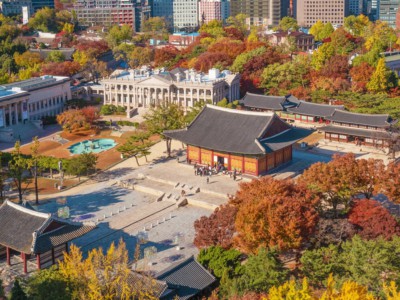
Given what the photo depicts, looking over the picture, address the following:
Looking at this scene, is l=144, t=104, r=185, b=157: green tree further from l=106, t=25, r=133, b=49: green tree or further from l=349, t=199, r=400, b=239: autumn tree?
l=106, t=25, r=133, b=49: green tree

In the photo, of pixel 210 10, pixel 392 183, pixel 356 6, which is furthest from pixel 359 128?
pixel 356 6

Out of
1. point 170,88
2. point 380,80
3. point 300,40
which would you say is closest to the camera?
point 380,80

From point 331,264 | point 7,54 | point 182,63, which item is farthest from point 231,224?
point 7,54

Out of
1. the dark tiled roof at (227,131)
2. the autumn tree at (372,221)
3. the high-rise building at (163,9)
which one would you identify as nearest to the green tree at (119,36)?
the high-rise building at (163,9)

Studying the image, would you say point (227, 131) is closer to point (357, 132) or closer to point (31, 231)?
point (357, 132)

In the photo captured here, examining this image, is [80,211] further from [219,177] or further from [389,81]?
[389,81]

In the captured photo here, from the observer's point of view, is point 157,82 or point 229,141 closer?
point 229,141
